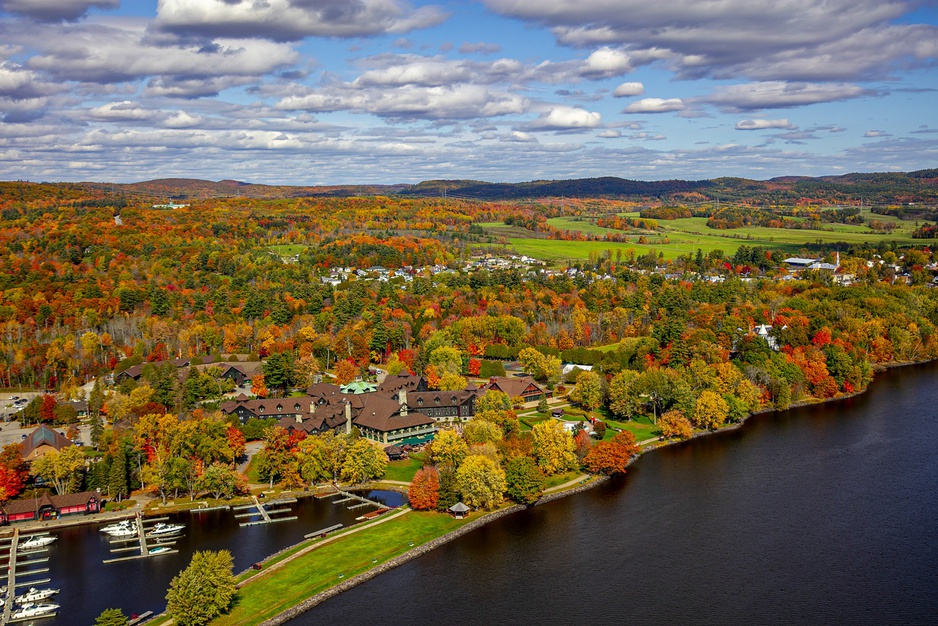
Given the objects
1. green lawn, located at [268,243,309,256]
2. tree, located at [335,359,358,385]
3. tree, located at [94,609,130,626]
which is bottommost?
tree, located at [94,609,130,626]

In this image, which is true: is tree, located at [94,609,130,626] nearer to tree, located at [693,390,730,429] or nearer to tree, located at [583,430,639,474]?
tree, located at [583,430,639,474]

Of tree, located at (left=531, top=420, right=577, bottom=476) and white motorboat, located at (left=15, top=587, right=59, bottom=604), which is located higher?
tree, located at (left=531, top=420, right=577, bottom=476)


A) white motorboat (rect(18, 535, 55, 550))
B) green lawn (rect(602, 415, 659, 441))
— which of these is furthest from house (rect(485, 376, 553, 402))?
white motorboat (rect(18, 535, 55, 550))

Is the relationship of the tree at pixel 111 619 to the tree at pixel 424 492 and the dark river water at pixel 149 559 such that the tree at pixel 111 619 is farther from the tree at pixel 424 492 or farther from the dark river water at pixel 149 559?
the tree at pixel 424 492

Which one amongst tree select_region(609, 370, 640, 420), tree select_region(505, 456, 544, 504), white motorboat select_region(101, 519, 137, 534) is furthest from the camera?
tree select_region(609, 370, 640, 420)

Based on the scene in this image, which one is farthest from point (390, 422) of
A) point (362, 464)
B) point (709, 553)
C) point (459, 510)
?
point (709, 553)

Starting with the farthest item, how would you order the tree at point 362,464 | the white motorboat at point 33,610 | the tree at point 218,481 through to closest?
the tree at point 362,464
the tree at point 218,481
the white motorboat at point 33,610

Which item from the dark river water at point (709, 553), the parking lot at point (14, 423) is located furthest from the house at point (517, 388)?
the parking lot at point (14, 423)
